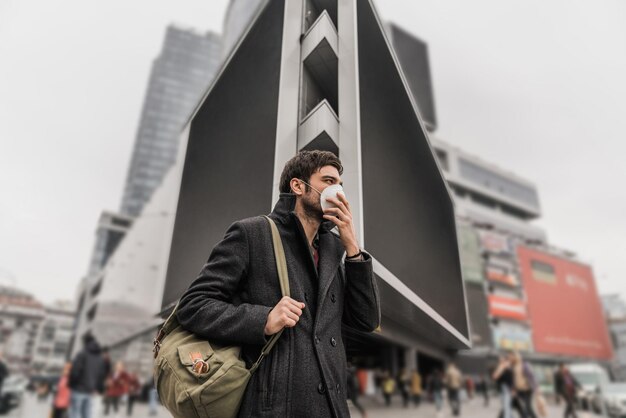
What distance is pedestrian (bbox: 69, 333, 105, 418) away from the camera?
535cm

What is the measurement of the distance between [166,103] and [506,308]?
9668cm

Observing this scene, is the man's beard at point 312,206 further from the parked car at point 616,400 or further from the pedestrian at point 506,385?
the parked car at point 616,400

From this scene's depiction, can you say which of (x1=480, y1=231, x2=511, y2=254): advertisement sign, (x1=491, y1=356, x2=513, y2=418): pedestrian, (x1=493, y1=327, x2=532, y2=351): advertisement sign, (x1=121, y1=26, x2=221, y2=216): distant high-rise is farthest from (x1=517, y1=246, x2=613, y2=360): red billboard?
(x1=121, y1=26, x2=221, y2=216): distant high-rise

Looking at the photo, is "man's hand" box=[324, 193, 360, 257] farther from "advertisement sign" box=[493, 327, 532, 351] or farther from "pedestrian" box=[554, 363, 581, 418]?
"advertisement sign" box=[493, 327, 532, 351]

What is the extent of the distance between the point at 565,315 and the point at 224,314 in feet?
143

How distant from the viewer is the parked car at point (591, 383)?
14.4 meters

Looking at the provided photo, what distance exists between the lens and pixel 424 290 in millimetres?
3812

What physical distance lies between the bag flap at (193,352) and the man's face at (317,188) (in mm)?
660

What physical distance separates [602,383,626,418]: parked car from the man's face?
17.0 m

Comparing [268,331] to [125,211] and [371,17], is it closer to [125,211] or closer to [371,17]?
[371,17]

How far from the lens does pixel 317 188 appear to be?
163cm

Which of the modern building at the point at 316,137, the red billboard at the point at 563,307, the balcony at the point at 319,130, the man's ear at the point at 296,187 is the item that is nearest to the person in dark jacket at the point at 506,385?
the modern building at the point at 316,137

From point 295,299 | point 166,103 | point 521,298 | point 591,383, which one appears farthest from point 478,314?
point 166,103

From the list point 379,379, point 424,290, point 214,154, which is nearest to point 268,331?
point 214,154
